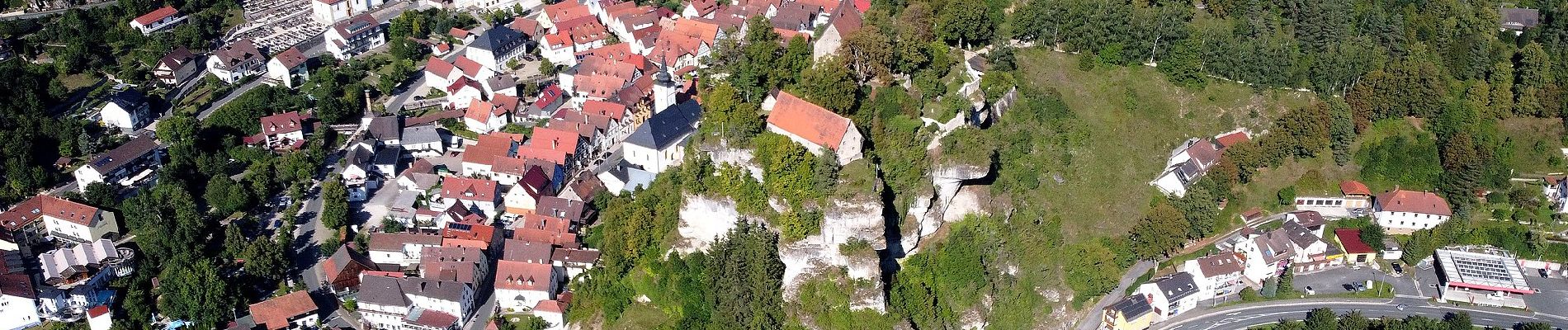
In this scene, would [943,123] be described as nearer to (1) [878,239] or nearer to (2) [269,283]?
(1) [878,239]

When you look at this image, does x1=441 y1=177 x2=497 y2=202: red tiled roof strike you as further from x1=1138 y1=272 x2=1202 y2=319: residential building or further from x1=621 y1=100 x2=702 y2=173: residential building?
x1=1138 y1=272 x2=1202 y2=319: residential building

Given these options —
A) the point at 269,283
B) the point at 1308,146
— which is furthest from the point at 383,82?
the point at 1308,146

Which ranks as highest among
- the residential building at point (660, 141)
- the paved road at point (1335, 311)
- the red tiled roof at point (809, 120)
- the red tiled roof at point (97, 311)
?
the red tiled roof at point (809, 120)

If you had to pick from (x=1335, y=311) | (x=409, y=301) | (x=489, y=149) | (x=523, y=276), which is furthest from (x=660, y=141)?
(x=1335, y=311)

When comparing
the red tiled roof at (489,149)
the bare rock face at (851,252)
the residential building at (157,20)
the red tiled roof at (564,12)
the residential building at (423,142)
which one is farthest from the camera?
the red tiled roof at (564,12)

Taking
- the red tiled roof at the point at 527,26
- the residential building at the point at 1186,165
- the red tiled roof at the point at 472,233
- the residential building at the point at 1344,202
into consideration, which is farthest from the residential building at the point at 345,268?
the residential building at the point at 1344,202

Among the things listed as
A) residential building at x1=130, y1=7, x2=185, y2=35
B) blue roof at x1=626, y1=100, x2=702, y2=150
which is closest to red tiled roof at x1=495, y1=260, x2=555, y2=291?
blue roof at x1=626, y1=100, x2=702, y2=150

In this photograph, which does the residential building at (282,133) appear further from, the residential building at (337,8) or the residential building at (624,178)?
the residential building at (337,8)

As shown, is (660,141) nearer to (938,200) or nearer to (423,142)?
(938,200)

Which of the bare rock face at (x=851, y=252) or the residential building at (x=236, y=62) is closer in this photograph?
the bare rock face at (x=851, y=252)
